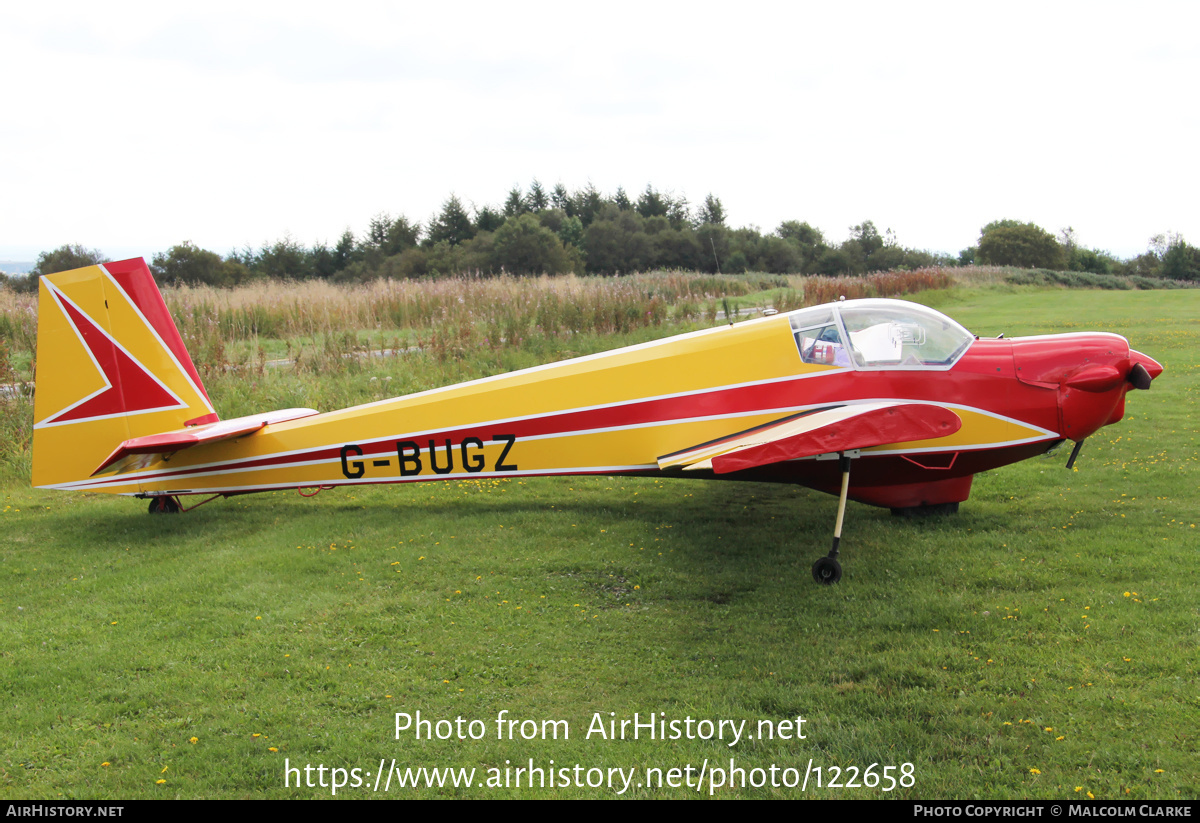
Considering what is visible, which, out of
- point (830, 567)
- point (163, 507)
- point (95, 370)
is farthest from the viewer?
point (163, 507)

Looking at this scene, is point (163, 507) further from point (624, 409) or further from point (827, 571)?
point (827, 571)

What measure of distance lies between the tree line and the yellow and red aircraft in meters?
31.4

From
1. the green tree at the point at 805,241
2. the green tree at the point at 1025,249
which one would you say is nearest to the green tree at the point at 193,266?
the green tree at the point at 805,241

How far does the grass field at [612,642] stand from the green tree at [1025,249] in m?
66.8

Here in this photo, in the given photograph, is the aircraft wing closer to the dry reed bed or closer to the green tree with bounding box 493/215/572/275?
the dry reed bed

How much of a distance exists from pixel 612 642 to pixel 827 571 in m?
1.78

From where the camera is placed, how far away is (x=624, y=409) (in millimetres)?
6840

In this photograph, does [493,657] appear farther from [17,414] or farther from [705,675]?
[17,414]

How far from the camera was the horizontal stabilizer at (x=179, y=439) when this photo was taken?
665 cm

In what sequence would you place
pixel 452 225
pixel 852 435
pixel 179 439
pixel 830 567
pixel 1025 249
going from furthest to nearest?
pixel 1025 249, pixel 452 225, pixel 179 439, pixel 830 567, pixel 852 435

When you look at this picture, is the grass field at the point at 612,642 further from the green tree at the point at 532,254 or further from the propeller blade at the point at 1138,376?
the green tree at the point at 532,254

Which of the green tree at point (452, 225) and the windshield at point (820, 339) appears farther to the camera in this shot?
the green tree at point (452, 225)

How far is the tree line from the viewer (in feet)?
133

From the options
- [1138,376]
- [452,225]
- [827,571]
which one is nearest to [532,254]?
[452,225]
